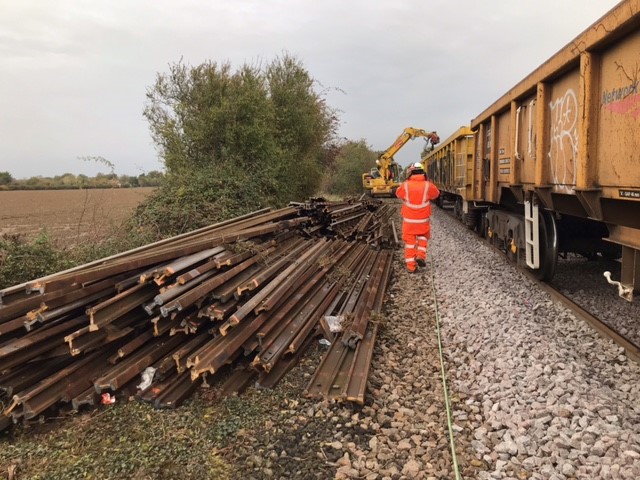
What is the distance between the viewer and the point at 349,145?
153 feet

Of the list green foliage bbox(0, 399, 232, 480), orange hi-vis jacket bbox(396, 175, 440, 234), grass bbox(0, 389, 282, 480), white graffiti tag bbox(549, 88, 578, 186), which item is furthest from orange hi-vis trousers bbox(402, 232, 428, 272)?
green foliage bbox(0, 399, 232, 480)

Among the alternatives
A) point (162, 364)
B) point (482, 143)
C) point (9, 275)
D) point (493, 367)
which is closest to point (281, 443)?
point (162, 364)

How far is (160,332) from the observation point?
13.2ft

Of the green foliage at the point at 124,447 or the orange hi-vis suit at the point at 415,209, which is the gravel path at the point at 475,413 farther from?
the orange hi-vis suit at the point at 415,209

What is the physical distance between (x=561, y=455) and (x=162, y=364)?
3.14 metres

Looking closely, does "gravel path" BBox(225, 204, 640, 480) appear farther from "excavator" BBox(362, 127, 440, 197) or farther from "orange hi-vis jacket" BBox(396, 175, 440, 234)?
"excavator" BBox(362, 127, 440, 197)

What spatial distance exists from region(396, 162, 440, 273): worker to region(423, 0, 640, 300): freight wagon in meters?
1.35

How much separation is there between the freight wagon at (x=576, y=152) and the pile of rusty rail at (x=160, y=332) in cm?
267

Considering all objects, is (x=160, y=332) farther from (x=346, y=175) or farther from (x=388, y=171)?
(x=346, y=175)

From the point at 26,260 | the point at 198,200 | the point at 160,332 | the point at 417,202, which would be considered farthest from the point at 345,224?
the point at 160,332

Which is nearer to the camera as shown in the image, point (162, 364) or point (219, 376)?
point (162, 364)

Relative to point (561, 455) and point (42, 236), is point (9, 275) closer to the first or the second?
point (42, 236)

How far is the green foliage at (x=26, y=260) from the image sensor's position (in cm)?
605

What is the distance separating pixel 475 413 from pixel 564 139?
3.32 metres
